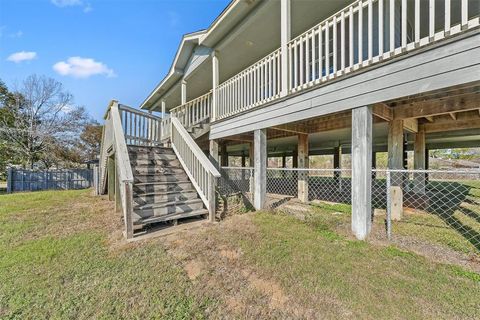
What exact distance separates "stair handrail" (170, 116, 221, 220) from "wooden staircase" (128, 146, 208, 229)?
0.16m

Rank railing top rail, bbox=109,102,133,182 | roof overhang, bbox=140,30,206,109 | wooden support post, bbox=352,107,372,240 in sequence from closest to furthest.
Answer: wooden support post, bbox=352,107,372,240
railing top rail, bbox=109,102,133,182
roof overhang, bbox=140,30,206,109

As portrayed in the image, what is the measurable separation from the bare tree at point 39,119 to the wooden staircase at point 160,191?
1413 cm

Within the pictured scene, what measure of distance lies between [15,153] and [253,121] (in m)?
17.3

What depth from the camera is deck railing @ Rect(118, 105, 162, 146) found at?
23.3ft

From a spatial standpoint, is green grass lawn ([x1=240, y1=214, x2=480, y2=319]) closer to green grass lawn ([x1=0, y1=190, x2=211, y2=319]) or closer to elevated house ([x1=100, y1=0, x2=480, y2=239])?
elevated house ([x1=100, y1=0, x2=480, y2=239])

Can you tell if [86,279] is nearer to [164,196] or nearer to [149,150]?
[164,196]

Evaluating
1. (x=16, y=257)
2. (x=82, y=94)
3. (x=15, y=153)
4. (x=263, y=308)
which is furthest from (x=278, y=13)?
(x=82, y=94)

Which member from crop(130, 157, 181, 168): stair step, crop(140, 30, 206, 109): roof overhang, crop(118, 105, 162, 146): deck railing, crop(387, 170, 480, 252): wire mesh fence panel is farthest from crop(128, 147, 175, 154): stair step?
crop(387, 170, 480, 252): wire mesh fence panel

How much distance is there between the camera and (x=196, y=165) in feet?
18.3

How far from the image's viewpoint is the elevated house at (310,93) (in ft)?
9.93

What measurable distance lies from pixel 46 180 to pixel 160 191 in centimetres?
1214

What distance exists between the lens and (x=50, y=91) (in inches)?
687

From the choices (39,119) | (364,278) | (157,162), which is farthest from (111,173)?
(39,119)

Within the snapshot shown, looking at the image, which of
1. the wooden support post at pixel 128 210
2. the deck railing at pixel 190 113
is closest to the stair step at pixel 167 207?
the wooden support post at pixel 128 210
